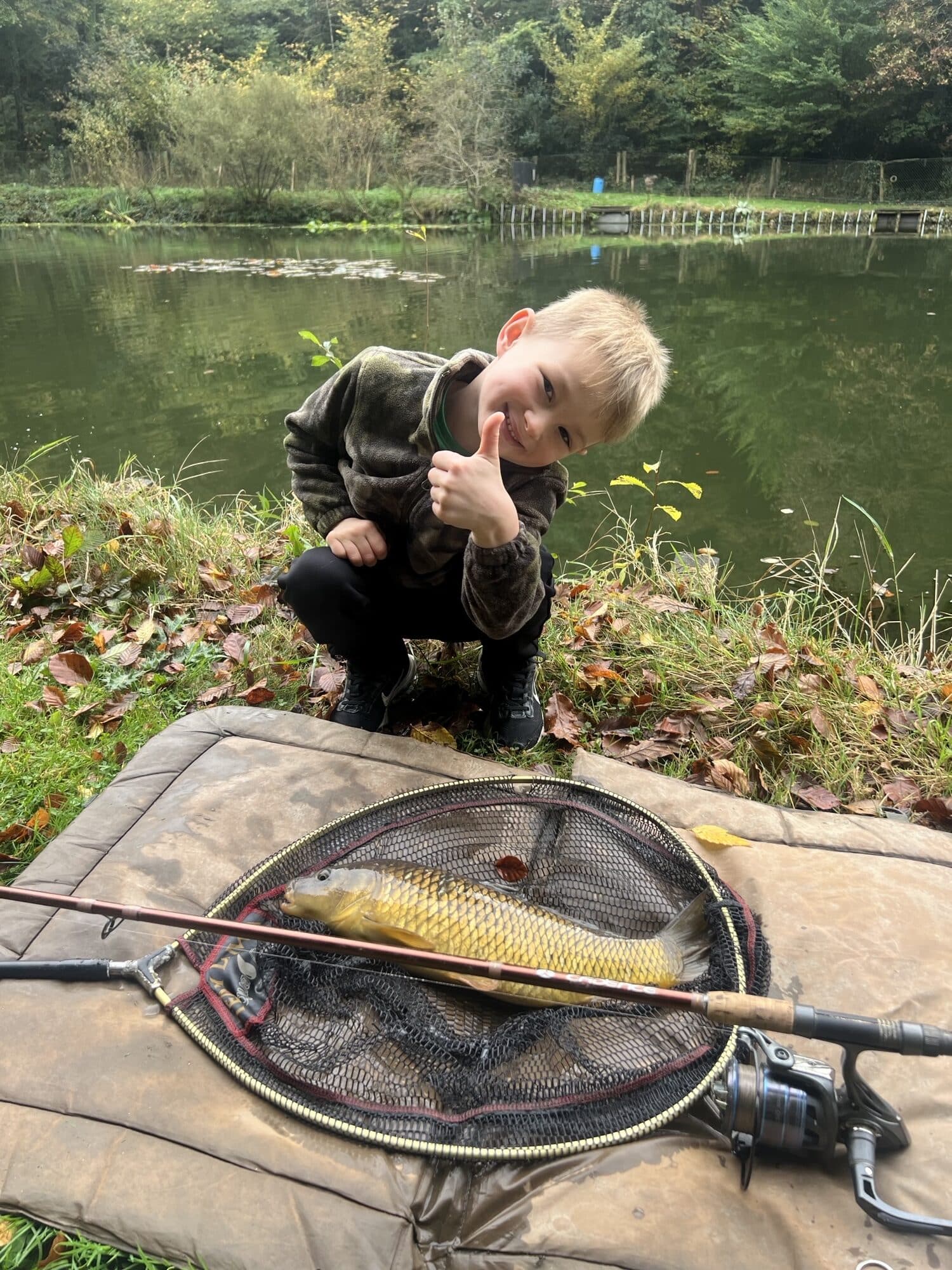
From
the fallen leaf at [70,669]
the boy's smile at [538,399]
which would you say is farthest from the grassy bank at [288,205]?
the boy's smile at [538,399]

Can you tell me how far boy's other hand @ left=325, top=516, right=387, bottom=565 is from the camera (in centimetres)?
170

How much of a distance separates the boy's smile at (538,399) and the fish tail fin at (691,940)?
794 mm

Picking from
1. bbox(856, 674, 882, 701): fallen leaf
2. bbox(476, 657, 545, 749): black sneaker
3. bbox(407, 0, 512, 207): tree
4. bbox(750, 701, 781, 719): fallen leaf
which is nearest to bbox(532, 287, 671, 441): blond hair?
bbox(476, 657, 545, 749): black sneaker

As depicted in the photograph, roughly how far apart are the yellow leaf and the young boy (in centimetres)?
53

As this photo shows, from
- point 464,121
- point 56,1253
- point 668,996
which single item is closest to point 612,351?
point 668,996

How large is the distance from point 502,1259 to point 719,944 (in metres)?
0.49

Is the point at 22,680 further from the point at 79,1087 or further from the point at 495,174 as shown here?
the point at 495,174

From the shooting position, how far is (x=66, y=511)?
10.7ft

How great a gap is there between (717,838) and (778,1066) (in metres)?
0.54

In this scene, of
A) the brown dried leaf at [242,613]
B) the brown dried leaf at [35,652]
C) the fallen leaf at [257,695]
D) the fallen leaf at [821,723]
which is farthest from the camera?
the brown dried leaf at [242,613]

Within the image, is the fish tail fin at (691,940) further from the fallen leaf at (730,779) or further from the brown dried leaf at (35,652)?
the brown dried leaf at (35,652)

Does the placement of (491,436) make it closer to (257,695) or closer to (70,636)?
(257,695)

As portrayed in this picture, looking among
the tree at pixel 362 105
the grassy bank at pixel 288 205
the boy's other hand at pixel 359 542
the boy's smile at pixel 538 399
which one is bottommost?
the boy's other hand at pixel 359 542

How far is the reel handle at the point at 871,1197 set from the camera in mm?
819
